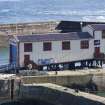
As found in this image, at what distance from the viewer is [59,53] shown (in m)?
59.3

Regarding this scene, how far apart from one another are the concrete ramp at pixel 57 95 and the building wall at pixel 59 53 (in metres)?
5.24

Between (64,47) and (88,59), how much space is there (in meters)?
2.51

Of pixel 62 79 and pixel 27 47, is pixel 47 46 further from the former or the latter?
pixel 62 79

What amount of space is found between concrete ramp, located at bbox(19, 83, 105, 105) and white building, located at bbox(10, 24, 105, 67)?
5.23 meters

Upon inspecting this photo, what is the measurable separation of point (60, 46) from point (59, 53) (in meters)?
0.58

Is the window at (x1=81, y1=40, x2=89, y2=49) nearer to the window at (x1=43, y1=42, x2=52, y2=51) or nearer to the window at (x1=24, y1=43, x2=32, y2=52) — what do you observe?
the window at (x1=43, y1=42, x2=52, y2=51)

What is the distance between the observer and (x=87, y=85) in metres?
56.7

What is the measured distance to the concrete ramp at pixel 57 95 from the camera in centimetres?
4787

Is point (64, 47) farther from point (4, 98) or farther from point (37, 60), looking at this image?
point (4, 98)

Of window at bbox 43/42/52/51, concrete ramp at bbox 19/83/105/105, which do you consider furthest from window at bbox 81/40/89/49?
concrete ramp at bbox 19/83/105/105

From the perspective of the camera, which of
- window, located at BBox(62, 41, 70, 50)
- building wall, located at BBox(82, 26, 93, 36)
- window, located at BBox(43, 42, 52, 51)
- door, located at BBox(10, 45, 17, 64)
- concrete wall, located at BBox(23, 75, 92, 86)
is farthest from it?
building wall, located at BBox(82, 26, 93, 36)

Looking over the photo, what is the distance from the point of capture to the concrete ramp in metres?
47.9

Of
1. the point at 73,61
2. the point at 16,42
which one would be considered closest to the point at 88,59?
the point at 73,61

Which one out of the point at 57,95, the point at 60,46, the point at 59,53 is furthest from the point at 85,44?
the point at 57,95
